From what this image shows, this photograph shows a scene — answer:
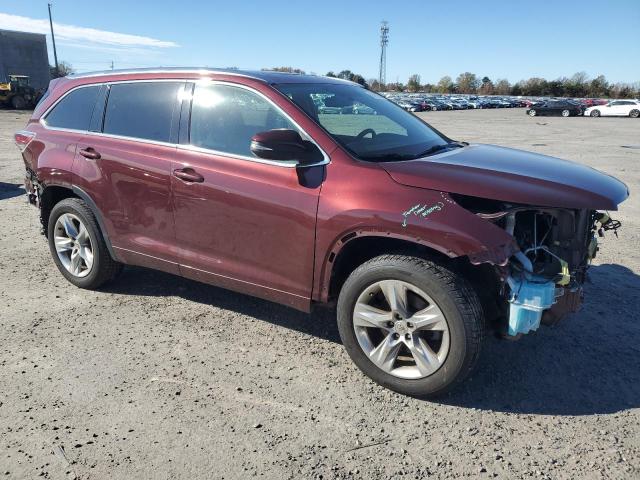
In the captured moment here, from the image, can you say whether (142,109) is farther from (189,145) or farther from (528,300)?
(528,300)

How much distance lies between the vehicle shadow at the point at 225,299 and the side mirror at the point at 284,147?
143 centimetres

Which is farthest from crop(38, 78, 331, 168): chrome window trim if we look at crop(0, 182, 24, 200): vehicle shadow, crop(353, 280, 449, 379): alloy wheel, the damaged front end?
crop(0, 182, 24, 200): vehicle shadow

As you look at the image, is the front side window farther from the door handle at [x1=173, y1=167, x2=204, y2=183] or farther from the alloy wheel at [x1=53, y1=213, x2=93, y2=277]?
the alloy wheel at [x1=53, y1=213, x2=93, y2=277]

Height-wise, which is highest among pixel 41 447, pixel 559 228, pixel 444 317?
pixel 559 228

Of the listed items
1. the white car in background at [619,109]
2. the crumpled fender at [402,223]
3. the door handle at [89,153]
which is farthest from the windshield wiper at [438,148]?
the white car in background at [619,109]

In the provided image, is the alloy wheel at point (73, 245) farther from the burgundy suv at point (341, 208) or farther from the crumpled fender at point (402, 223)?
the crumpled fender at point (402, 223)

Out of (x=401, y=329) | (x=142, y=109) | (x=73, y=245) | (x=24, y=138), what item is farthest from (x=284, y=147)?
(x=24, y=138)

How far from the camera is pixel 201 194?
3719 mm

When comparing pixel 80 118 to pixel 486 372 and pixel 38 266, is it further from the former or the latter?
pixel 486 372

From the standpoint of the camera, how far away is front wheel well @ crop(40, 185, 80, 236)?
4.79 metres

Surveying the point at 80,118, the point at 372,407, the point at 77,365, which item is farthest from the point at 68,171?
the point at 372,407

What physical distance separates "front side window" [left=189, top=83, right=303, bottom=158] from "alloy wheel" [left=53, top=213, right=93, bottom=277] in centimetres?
156

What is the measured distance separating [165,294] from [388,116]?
8.20ft

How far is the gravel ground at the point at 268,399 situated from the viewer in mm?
2635
